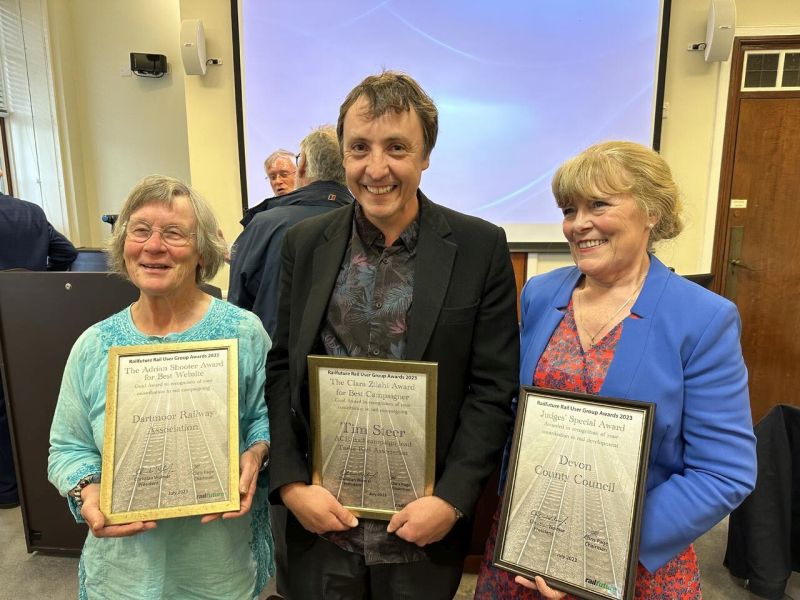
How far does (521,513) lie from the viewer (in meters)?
1.04

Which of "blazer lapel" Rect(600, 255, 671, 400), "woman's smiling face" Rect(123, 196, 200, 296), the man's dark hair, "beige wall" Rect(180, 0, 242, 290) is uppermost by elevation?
"beige wall" Rect(180, 0, 242, 290)

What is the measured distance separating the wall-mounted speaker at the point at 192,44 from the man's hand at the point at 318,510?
3500mm

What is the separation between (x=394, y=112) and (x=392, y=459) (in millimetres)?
732

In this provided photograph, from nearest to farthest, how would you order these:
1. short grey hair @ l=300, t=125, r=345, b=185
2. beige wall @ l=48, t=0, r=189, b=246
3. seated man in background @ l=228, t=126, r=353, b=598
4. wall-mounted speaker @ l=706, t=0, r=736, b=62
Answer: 1. seated man in background @ l=228, t=126, r=353, b=598
2. short grey hair @ l=300, t=125, r=345, b=185
3. wall-mounted speaker @ l=706, t=0, r=736, b=62
4. beige wall @ l=48, t=0, r=189, b=246

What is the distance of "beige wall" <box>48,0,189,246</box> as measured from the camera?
466 cm

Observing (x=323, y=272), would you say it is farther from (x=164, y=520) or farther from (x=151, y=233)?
(x=164, y=520)

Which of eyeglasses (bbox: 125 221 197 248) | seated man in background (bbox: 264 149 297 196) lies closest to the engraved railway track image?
eyeglasses (bbox: 125 221 197 248)

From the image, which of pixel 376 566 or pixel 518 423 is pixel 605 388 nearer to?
pixel 518 423

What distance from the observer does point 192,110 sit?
3.91 m

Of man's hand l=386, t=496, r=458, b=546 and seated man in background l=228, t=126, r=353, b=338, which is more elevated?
seated man in background l=228, t=126, r=353, b=338

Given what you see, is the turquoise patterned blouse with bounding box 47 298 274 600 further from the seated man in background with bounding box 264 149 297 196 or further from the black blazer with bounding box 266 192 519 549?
the seated man in background with bounding box 264 149 297 196

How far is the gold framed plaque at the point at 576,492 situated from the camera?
3.16 feet

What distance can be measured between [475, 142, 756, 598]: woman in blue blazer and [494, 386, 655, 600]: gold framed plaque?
0.06 m

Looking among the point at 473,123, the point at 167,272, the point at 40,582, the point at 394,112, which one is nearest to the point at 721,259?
the point at 473,123
